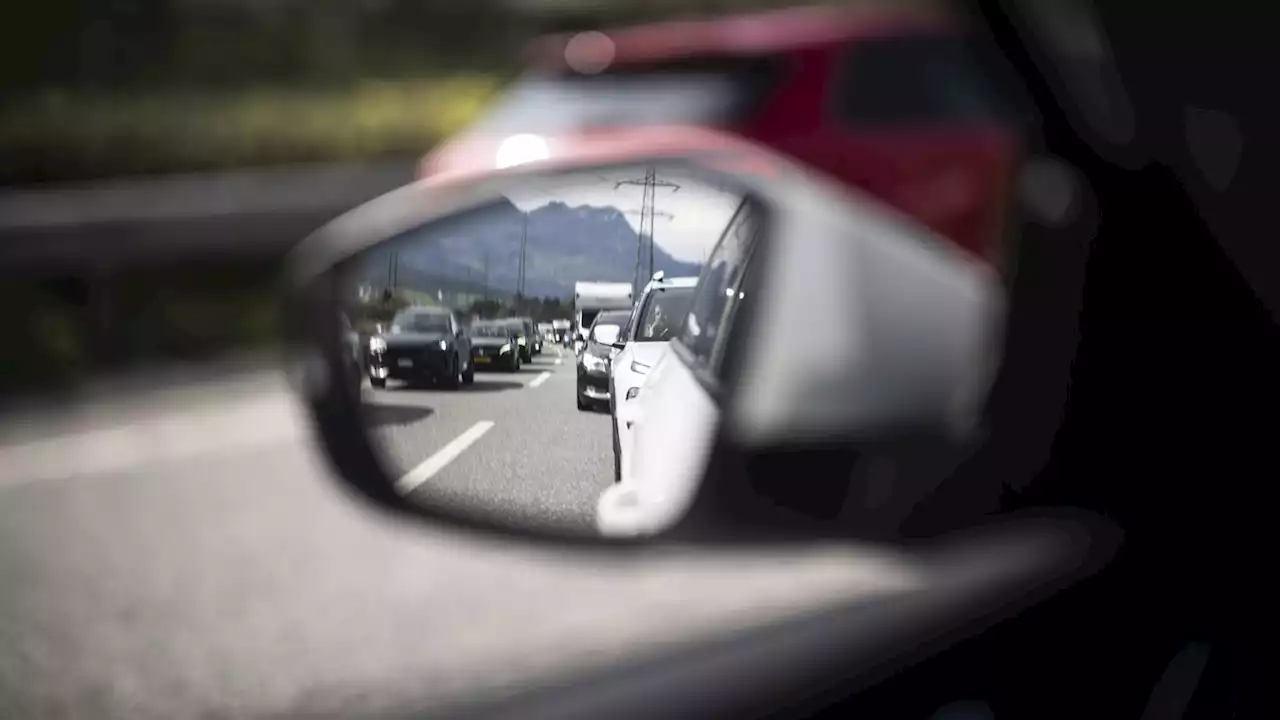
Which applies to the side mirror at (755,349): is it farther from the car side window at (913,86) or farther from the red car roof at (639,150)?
the car side window at (913,86)

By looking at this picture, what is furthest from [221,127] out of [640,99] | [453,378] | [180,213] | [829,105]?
[453,378]

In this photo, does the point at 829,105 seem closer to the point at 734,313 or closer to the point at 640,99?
the point at 640,99

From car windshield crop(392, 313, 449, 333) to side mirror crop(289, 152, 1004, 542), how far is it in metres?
0.02

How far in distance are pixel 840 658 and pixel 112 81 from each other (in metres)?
12.0

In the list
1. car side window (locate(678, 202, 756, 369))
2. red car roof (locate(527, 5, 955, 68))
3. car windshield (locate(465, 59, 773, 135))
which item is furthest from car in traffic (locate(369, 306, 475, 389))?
red car roof (locate(527, 5, 955, 68))

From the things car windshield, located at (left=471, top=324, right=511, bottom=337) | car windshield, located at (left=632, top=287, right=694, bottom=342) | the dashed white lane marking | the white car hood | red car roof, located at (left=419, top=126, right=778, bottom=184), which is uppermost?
red car roof, located at (left=419, top=126, right=778, bottom=184)

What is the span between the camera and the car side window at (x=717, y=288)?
1280mm

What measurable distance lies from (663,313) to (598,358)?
0.25 ft

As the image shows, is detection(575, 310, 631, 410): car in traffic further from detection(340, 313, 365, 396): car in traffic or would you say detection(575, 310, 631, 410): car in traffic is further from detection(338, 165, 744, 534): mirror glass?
detection(340, 313, 365, 396): car in traffic

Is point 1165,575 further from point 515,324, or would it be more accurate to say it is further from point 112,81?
point 112,81

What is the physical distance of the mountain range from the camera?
4.16 feet

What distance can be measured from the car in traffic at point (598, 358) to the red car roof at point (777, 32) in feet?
2.23

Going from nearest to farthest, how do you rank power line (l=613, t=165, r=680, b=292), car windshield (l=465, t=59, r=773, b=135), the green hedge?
power line (l=613, t=165, r=680, b=292) < car windshield (l=465, t=59, r=773, b=135) < the green hedge

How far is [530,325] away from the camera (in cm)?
133
